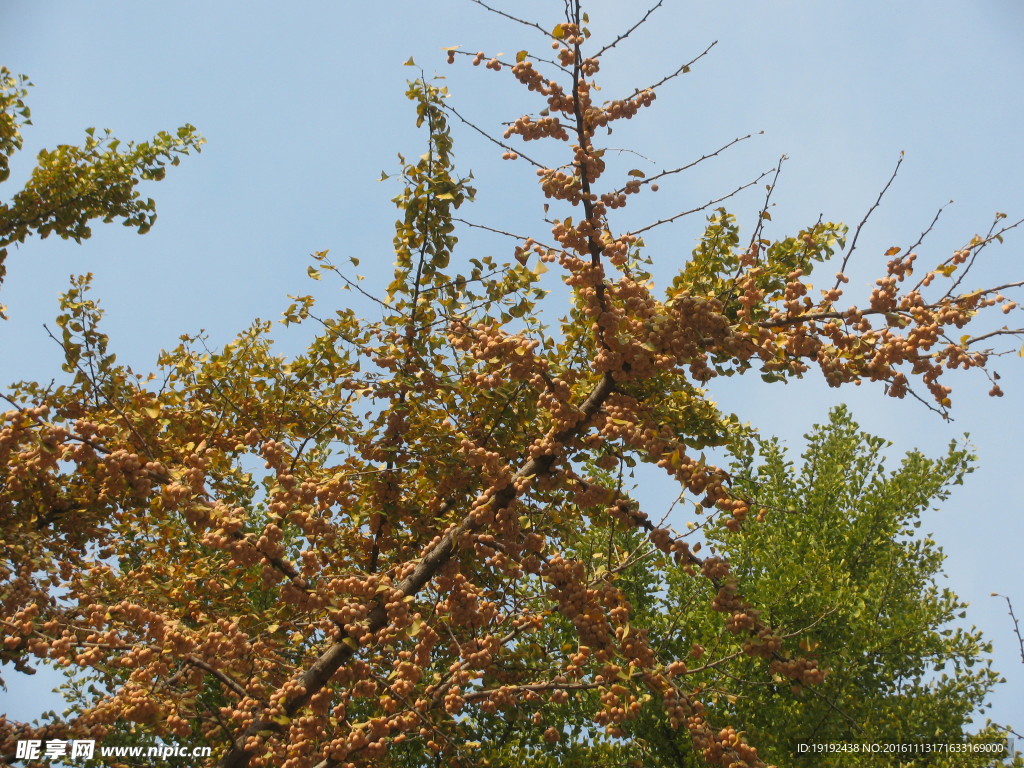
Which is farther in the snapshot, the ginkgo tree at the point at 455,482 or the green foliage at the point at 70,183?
the green foliage at the point at 70,183

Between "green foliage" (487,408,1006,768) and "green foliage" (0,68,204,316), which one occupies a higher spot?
"green foliage" (0,68,204,316)

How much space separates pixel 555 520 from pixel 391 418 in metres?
1.29

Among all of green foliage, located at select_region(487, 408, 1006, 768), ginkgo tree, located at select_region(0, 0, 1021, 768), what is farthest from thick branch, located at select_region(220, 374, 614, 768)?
green foliage, located at select_region(487, 408, 1006, 768)

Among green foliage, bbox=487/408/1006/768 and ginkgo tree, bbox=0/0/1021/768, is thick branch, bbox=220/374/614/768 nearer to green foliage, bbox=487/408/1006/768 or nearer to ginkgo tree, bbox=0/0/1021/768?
ginkgo tree, bbox=0/0/1021/768

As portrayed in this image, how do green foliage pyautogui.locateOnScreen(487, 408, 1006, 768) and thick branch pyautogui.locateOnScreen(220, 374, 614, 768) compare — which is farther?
green foliage pyautogui.locateOnScreen(487, 408, 1006, 768)

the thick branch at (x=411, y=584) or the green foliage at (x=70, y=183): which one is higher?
the green foliage at (x=70, y=183)

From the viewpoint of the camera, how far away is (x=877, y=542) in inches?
407

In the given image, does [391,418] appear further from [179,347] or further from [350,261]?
[179,347]

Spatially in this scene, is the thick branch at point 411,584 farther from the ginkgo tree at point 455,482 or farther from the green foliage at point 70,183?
the green foliage at point 70,183

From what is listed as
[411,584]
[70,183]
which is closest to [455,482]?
[411,584]

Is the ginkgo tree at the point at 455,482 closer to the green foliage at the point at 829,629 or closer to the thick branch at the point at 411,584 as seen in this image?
the thick branch at the point at 411,584

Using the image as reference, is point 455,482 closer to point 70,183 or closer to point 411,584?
point 411,584

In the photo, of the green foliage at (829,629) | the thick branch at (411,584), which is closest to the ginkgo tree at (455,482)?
the thick branch at (411,584)

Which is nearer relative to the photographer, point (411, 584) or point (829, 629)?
point (411, 584)
